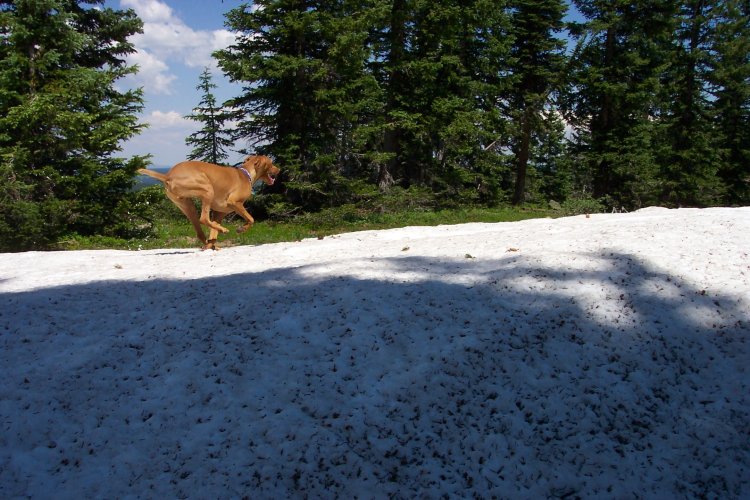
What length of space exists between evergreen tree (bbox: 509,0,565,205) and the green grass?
228 inches

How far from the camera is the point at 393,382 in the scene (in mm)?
3838

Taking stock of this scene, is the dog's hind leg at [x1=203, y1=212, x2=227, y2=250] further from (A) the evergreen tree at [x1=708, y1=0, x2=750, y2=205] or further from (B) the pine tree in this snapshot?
(A) the evergreen tree at [x1=708, y1=0, x2=750, y2=205]

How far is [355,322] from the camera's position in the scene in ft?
15.5

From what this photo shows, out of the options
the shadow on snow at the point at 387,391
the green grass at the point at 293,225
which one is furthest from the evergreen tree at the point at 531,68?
the shadow on snow at the point at 387,391

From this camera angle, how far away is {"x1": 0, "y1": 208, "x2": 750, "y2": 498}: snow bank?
3064mm

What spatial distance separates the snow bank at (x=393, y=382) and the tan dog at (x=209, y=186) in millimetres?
2766

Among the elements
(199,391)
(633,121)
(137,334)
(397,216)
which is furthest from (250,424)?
(633,121)

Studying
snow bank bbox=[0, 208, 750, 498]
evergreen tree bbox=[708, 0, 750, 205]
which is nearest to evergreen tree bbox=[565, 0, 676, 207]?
evergreen tree bbox=[708, 0, 750, 205]

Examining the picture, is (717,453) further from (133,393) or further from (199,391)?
(133,393)

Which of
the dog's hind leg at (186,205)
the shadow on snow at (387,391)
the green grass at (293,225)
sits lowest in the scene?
the shadow on snow at (387,391)

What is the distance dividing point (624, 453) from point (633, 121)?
23764 millimetres

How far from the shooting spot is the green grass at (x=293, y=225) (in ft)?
40.1

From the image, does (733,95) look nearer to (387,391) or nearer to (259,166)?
(259,166)

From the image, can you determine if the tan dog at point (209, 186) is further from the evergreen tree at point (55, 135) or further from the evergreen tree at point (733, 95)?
the evergreen tree at point (733, 95)
